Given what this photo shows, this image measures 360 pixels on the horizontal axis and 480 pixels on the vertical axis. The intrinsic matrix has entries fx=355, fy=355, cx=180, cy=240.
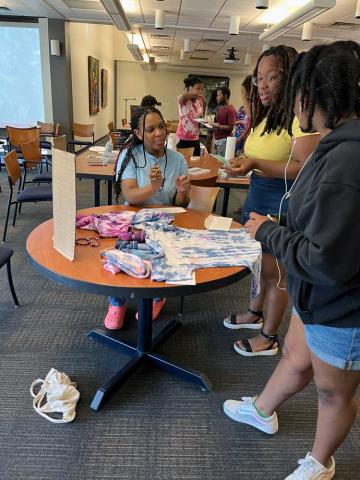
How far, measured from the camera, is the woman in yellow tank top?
1.50 metres

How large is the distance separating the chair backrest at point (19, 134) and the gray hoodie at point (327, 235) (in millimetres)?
5217

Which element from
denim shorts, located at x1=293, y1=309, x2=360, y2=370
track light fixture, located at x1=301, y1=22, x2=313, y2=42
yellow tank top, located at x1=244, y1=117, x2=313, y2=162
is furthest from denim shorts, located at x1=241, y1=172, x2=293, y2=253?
track light fixture, located at x1=301, y1=22, x2=313, y2=42

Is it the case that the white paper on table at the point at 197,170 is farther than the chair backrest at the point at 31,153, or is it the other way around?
the chair backrest at the point at 31,153

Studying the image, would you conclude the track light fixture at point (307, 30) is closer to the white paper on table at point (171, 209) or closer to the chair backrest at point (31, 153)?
the chair backrest at point (31, 153)

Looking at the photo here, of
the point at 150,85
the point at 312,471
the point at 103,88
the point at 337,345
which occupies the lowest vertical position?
the point at 312,471

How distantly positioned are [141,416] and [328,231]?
1169mm

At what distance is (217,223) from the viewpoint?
167 cm

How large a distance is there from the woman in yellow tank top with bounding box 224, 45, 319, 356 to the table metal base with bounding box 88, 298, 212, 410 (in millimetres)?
372

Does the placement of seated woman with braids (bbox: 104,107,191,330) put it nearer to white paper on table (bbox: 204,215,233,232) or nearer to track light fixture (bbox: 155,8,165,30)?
white paper on table (bbox: 204,215,233,232)

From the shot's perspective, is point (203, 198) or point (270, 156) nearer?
point (270, 156)

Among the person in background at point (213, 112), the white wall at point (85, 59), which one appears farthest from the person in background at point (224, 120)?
the white wall at point (85, 59)

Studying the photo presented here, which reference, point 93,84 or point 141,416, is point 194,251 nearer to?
point 141,416

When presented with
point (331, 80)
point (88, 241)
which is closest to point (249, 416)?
point (88, 241)

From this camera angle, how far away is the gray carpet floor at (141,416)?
1298mm
